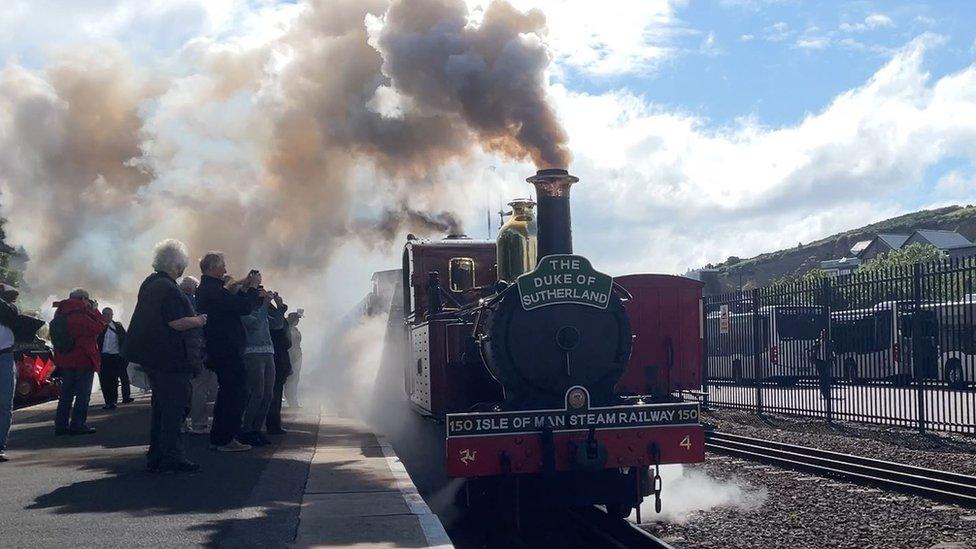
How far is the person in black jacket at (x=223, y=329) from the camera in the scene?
27.8 ft

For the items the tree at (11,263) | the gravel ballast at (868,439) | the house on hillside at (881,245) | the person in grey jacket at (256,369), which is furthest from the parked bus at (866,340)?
the house on hillside at (881,245)

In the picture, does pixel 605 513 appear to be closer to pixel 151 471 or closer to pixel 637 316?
pixel 151 471

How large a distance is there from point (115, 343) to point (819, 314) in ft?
36.7

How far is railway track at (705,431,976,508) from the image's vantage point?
9195mm

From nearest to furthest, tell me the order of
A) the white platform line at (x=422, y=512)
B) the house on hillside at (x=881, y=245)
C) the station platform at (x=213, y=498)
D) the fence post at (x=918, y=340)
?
the white platform line at (x=422, y=512)
the station platform at (x=213, y=498)
the fence post at (x=918, y=340)
the house on hillside at (x=881, y=245)

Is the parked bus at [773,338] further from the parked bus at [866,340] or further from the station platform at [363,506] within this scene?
the station platform at [363,506]

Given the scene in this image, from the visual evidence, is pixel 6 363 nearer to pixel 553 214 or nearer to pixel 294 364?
pixel 553 214

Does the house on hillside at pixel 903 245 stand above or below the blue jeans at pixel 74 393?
→ above

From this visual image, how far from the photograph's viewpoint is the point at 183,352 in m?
7.63

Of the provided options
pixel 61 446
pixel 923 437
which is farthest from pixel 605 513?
pixel 923 437

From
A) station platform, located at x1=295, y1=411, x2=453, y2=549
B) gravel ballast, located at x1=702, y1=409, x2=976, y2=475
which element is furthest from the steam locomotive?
gravel ballast, located at x1=702, y1=409, x2=976, y2=475

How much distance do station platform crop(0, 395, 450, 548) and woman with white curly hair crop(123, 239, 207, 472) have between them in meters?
0.23

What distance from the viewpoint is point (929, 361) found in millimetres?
14789

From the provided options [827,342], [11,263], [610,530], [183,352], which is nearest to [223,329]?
[183,352]
